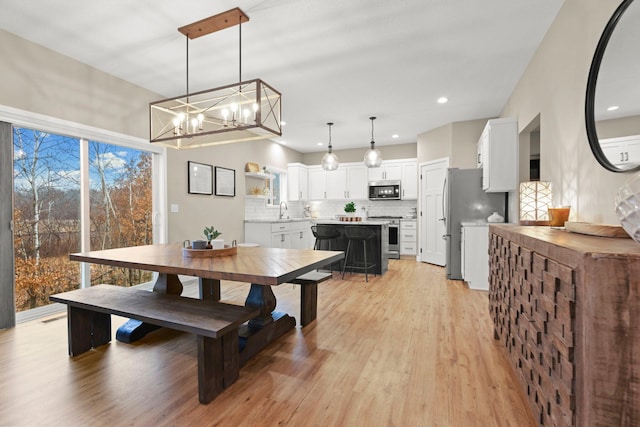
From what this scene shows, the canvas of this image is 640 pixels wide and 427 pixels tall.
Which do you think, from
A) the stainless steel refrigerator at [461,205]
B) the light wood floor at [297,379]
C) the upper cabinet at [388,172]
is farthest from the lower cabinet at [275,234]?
the stainless steel refrigerator at [461,205]

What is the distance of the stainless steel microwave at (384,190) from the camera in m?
6.78

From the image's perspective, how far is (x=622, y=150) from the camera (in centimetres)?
153

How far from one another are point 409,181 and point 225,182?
13.0 ft

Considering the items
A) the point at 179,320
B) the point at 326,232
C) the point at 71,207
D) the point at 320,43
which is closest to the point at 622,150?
the point at 320,43

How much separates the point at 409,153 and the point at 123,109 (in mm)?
5590

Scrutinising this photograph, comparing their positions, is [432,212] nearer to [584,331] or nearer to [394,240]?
[394,240]

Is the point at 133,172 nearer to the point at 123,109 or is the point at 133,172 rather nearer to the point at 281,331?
the point at 123,109

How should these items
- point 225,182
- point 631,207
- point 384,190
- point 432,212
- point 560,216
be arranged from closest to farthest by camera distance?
point 631,207 < point 560,216 < point 225,182 < point 432,212 < point 384,190

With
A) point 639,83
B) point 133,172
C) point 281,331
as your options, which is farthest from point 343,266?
point 639,83

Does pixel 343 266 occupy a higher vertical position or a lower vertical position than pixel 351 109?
lower

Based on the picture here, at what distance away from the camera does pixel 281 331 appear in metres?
2.52

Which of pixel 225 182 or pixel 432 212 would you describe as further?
pixel 432 212

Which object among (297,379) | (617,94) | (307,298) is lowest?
(297,379)

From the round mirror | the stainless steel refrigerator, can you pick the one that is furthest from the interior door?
the round mirror
